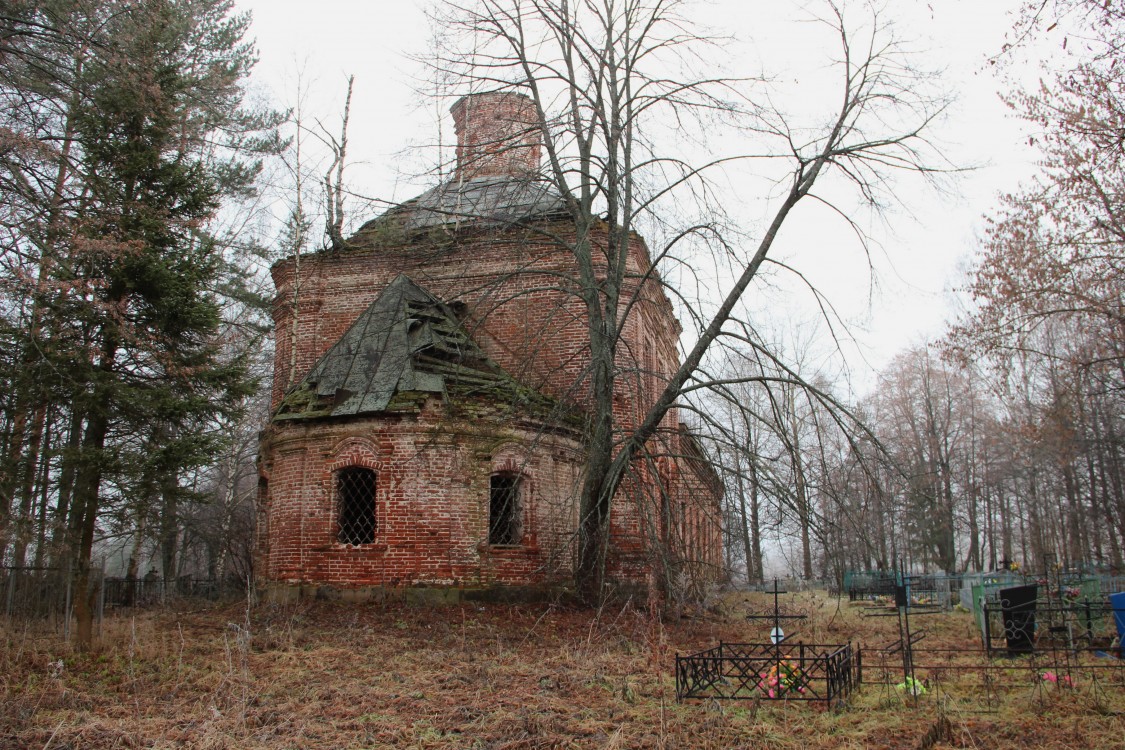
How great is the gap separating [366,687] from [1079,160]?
1723 cm

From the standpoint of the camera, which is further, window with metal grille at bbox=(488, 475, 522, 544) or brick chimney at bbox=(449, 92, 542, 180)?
window with metal grille at bbox=(488, 475, 522, 544)

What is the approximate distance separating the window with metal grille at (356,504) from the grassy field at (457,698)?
2.22 m

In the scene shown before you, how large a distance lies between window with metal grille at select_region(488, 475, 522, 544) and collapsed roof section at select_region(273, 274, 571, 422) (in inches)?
55.4

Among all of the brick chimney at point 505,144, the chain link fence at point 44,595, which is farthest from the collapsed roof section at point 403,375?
the chain link fence at point 44,595

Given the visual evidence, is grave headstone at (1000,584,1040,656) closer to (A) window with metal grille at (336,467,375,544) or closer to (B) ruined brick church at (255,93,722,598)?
(B) ruined brick church at (255,93,722,598)

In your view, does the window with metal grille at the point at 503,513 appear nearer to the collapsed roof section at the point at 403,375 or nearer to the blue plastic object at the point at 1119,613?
the collapsed roof section at the point at 403,375

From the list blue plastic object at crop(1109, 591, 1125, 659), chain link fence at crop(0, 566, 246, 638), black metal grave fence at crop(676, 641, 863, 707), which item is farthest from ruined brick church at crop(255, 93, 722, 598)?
blue plastic object at crop(1109, 591, 1125, 659)

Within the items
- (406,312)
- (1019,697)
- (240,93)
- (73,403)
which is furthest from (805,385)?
(240,93)

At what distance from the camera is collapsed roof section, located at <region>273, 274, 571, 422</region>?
547 inches

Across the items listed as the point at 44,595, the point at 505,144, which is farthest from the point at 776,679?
the point at 44,595

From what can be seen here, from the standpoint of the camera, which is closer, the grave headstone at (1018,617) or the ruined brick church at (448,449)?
the grave headstone at (1018,617)

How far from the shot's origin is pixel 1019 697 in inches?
321

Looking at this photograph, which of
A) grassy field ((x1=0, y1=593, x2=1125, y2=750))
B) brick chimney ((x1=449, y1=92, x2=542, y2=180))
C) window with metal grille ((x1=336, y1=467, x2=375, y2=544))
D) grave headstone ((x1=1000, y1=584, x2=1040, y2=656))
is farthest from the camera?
window with metal grille ((x1=336, y1=467, x2=375, y2=544))

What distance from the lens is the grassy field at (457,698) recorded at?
678 cm
